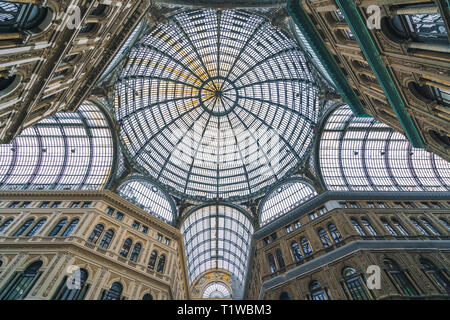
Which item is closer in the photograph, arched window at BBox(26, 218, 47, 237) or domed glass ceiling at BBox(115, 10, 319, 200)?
arched window at BBox(26, 218, 47, 237)

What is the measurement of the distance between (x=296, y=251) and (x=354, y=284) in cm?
842

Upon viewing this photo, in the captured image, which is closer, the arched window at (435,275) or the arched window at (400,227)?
the arched window at (435,275)

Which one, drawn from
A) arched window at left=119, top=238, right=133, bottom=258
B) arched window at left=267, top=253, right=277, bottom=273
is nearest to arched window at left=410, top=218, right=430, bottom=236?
arched window at left=267, top=253, right=277, bottom=273

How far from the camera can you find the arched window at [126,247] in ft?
96.2

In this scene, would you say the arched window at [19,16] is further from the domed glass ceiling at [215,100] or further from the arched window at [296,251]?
the arched window at [296,251]

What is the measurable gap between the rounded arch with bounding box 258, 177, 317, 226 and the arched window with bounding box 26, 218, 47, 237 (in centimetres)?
3096

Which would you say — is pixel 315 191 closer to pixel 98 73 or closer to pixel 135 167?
pixel 135 167

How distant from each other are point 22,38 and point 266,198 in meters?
38.3

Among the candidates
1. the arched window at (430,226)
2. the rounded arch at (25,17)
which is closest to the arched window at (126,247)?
the rounded arch at (25,17)

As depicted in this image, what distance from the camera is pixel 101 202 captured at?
104 ft

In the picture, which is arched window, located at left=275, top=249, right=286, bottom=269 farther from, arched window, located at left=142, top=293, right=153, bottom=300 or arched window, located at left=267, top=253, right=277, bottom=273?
arched window, located at left=142, top=293, right=153, bottom=300

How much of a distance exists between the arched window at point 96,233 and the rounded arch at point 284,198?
24540 millimetres

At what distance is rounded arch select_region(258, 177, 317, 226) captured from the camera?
38.6 m

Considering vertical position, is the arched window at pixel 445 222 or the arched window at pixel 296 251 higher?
the arched window at pixel 445 222
